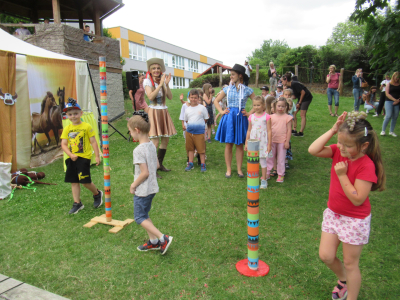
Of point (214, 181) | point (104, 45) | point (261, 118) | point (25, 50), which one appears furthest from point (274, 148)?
point (104, 45)

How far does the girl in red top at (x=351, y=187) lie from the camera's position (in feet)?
6.89

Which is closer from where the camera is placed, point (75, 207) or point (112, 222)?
point (112, 222)

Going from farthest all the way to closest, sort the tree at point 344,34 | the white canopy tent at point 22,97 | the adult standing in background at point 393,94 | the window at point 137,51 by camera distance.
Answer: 1. the tree at point 344,34
2. the window at point 137,51
3. the adult standing in background at point 393,94
4. the white canopy tent at point 22,97

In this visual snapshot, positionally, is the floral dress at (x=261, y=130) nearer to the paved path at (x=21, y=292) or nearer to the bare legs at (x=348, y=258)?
the bare legs at (x=348, y=258)

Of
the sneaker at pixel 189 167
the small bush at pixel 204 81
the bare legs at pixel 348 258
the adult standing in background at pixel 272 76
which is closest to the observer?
the bare legs at pixel 348 258

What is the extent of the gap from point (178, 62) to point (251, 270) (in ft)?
171

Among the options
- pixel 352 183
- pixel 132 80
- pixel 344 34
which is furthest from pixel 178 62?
pixel 352 183

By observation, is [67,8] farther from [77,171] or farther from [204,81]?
[204,81]

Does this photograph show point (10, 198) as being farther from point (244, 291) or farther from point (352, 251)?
point (352, 251)

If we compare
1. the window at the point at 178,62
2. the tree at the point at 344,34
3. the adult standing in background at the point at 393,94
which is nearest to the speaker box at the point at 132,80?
the adult standing in background at the point at 393,94

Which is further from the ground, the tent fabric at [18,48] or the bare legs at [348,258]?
the tent fabric at [18,48]

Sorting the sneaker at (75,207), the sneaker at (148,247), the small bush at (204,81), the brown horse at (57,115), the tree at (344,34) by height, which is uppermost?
the tree at (344,34)

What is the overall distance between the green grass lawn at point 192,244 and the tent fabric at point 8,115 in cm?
150

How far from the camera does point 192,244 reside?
11.2ft
